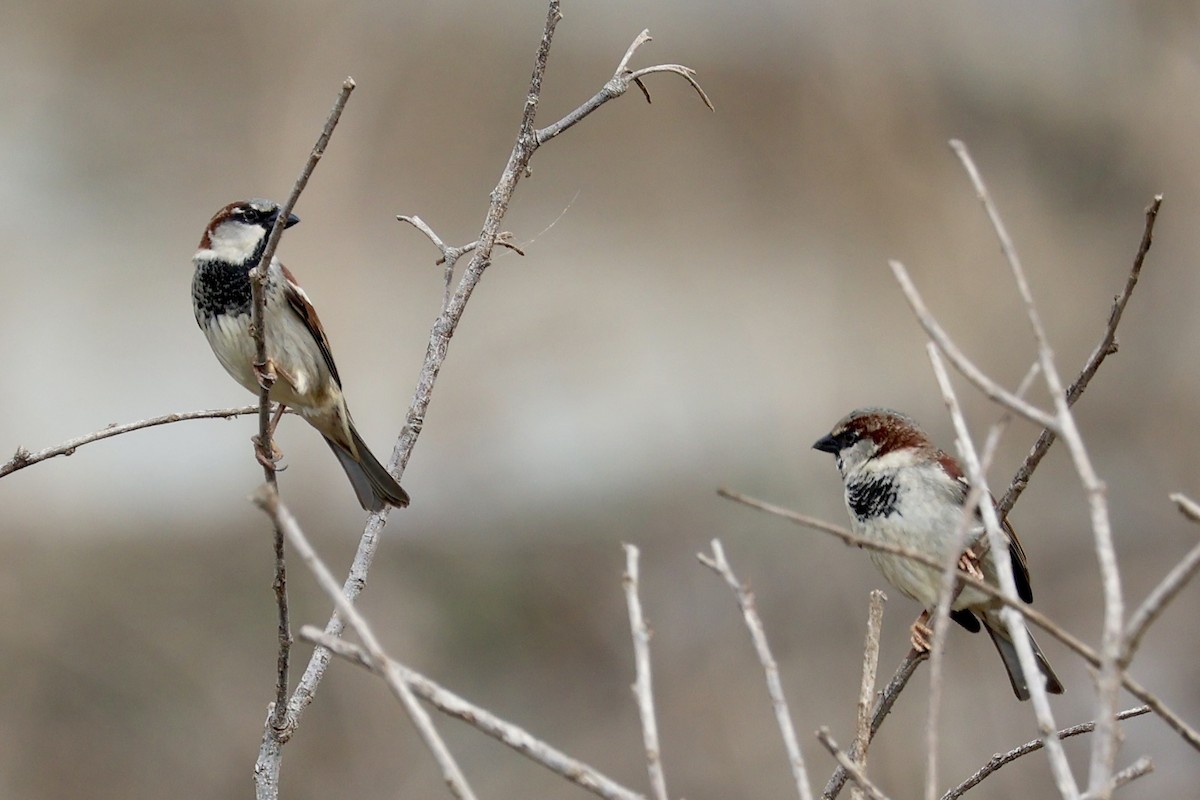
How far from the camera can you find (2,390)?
244 inches

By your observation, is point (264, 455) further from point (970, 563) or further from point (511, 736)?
point (970, 563)

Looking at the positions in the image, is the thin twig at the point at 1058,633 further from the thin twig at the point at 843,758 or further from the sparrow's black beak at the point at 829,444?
the sparrow's black beak at the point at 829,444

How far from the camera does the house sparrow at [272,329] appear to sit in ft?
7.72

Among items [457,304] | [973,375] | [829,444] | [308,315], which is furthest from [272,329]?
[973,375]

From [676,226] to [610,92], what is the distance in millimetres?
5648

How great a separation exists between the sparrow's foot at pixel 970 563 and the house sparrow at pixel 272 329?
38.3 inches

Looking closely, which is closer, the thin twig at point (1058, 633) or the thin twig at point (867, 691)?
the thin twig at point (1058, 633)

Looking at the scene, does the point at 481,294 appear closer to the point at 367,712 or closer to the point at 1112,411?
the point at 367,712

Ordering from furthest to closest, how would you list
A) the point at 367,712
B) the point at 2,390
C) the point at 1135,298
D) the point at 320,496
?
the point at 1135,298, the point at 2,390, the point at 320,496, the point at 367,712

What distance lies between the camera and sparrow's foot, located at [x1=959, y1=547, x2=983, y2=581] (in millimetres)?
2041

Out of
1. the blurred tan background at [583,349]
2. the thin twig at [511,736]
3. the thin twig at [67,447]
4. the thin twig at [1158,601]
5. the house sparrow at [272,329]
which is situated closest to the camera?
the thin twig at [1158,601]

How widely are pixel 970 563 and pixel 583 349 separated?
4.55 metres

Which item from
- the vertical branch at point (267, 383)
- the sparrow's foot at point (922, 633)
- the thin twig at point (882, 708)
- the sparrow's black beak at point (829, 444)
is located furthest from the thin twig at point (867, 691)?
the sparrow's black beak at point (829, 444)

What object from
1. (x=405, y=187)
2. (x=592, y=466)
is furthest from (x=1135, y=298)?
(x=405, y=187)
